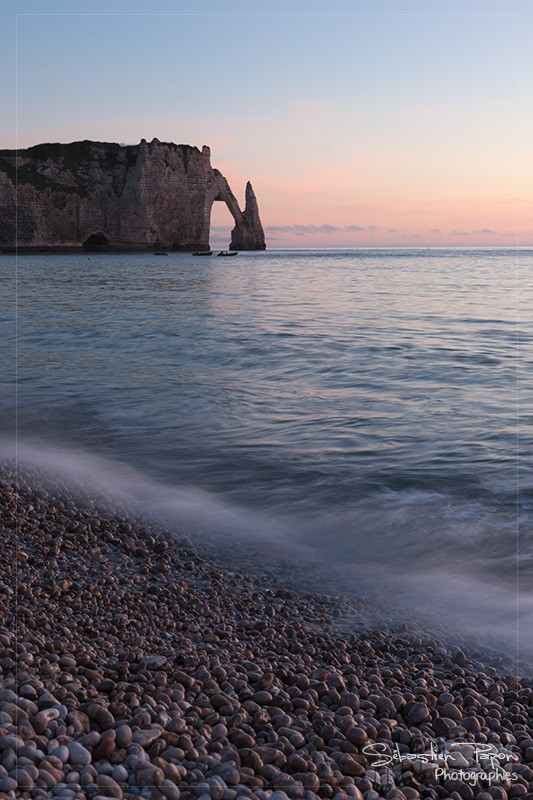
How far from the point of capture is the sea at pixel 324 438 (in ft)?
19.8

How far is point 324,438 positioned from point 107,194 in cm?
9775

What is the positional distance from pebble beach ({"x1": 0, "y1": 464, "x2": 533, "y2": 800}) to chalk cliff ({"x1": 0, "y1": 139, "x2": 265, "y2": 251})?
9784cm

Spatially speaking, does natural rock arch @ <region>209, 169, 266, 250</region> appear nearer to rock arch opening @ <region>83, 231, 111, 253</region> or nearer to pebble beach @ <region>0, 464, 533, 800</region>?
rock arch opening @ <region>83, 231, 111, 253</region>

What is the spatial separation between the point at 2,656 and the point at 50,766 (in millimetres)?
989

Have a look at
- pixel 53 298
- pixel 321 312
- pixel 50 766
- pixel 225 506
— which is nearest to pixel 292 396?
pixel 225 506

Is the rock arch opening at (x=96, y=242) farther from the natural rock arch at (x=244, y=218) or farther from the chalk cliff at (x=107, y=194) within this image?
the natural rock arch at (x=244, y=218)

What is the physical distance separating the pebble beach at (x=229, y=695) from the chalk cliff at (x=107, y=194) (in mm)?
97836

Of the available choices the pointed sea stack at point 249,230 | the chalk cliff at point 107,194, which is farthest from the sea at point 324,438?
the pointed sea stack at point 249,230

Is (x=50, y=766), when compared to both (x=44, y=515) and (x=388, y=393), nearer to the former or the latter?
(x=44, y=515)

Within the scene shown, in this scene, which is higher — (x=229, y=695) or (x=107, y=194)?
(x=107, y=194)

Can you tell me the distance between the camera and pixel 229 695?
3.36m

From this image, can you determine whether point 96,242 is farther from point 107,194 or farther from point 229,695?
point 229,695

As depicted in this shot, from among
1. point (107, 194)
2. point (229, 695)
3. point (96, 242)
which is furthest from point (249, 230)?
point (229, 695)

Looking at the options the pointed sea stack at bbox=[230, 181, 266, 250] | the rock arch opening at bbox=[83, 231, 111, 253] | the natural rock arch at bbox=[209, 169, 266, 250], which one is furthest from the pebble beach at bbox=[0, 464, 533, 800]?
the pointed sea stack at bbox=[230, 181, 266, 250]
